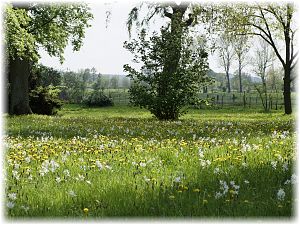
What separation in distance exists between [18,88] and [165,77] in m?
11.7

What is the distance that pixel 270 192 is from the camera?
5250mm

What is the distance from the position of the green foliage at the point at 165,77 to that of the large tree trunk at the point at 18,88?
29.3 feet

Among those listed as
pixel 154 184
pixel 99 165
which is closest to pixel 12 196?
pixel 99 165

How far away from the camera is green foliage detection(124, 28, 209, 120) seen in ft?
79.9

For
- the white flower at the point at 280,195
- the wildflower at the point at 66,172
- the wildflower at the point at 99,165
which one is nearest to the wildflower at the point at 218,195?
the white flower at the point at 280,195

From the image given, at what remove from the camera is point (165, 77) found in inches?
963

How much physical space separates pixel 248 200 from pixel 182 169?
5.35 feet

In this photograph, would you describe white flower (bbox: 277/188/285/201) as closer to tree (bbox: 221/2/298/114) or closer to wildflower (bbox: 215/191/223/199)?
wildflower (bbox: 215/191/223/199)

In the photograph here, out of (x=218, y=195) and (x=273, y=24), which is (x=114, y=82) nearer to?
(x=273, y=24)

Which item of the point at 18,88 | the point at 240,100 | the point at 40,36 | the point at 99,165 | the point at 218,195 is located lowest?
the point at 218,195

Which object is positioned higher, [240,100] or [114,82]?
[114,82]

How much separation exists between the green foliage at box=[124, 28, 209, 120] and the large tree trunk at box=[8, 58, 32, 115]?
8.94 m

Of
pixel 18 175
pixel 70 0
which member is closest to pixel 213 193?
pixel 18 175

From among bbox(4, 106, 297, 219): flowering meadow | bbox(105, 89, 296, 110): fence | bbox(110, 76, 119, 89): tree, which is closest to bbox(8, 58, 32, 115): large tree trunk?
bbox(4, 106, 297, 219): flowering meadow
